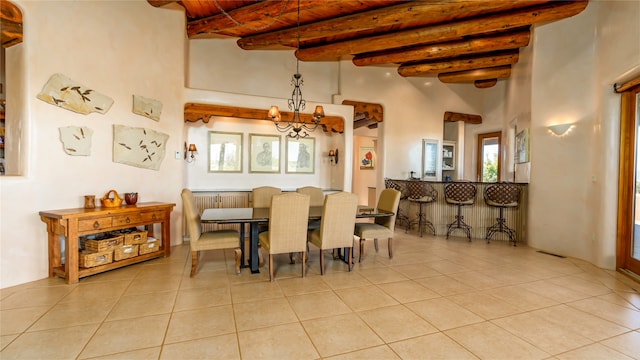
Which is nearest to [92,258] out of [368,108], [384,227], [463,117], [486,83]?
[384,227]

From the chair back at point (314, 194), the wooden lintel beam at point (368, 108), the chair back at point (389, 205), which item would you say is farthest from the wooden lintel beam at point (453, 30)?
the chair back at point (389, 205)

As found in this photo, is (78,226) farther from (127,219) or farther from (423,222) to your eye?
(423,222)

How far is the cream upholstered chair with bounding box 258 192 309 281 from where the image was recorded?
10.6 feet

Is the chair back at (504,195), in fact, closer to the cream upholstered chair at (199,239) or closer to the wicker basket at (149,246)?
the cream upholstered chair at (199,239)

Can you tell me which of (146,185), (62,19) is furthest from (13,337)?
(62,19)

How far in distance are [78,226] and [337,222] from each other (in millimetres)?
2833

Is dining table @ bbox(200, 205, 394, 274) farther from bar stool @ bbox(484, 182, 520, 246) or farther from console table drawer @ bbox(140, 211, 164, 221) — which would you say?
bar stool @ bbox(484, 182, 520, 246)

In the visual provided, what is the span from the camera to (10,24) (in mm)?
3402

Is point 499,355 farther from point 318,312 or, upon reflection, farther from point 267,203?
point 267,203

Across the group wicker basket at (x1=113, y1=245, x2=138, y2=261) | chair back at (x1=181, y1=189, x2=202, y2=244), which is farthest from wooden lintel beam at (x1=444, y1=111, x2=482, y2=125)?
wicker basket at (x1=113, y1=245, x2=138, y2=261)

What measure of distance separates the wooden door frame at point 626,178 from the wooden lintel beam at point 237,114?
422cm

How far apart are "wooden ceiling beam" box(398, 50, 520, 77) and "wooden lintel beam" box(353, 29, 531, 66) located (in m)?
0.25

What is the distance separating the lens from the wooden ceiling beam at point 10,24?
3170 millimetres

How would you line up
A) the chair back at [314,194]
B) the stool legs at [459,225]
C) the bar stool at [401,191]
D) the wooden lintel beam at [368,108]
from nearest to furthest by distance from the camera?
1. the chair back at [314,194]
2. the stool legs at [459,225]
3. the bar stool at [401,191]
4. the wooden lintel beam at [368,108]
